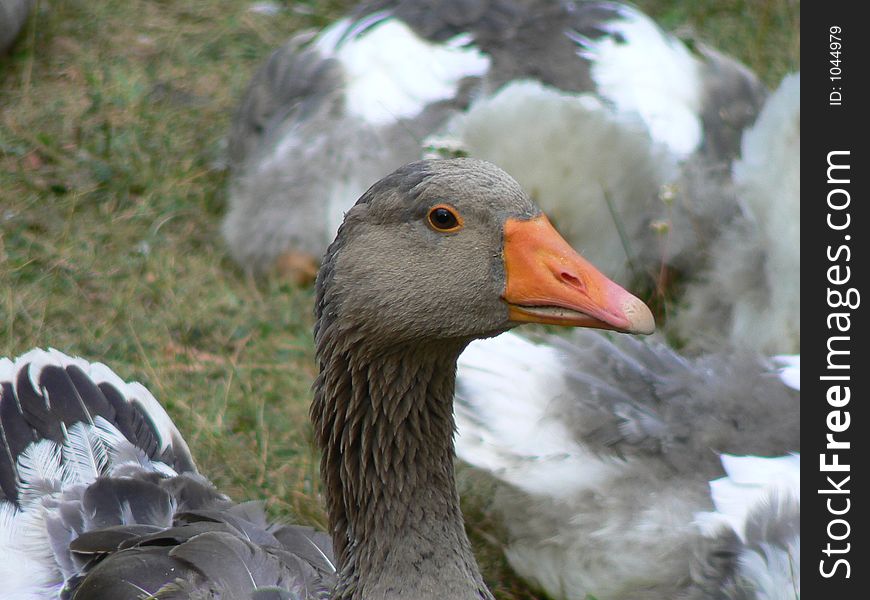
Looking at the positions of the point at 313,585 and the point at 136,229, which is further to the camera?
the point at 136,229

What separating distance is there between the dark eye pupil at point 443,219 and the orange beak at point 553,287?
11 cm

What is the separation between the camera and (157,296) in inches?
179

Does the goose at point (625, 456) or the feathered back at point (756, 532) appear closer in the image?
the feathered back at point (756, 532)

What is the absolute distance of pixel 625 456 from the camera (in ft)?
10.9

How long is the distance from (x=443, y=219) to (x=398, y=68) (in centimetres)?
238

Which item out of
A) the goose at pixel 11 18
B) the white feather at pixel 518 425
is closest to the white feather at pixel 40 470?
the white feather at pixel 518 425

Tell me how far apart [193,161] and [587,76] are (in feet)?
5.82

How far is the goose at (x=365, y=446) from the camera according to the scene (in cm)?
240

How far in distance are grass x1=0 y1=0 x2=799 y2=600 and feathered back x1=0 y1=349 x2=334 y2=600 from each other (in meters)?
0.53

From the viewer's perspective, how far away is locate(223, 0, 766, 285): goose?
175 inches

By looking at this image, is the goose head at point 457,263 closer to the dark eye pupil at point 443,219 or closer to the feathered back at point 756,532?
the dark eye pupil at point 443,219

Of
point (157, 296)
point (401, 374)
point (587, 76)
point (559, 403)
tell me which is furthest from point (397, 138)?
point (401, 374)

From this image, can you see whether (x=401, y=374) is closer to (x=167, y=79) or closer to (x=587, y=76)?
(x=587, y=76)

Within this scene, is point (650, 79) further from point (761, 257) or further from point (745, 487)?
point (745, 487)
